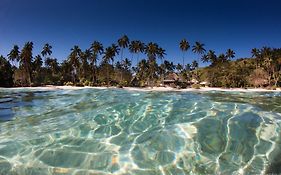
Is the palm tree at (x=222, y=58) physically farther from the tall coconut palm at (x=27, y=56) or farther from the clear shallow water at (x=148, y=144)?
the clear shallow water at (x=148, y=144)

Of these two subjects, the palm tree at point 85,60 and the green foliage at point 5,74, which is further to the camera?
the palm tree at point 85,60

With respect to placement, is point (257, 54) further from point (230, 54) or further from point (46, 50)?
point (46, 50)

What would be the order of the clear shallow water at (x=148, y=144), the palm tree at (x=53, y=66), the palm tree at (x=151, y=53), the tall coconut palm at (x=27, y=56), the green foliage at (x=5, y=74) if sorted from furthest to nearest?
1. the palm tree at (x=53, y=66)
2. the palm tree at (x=151, y=53)
3. the tall coconut palm at (x=27, y=56)
4. the green foliage at (x=5, y=74)
5. the clear shallow water at (x=148, y=144)

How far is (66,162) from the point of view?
17.7 ft

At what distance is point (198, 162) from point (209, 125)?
6.25 ft

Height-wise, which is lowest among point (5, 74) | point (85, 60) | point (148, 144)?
point (148, 144)

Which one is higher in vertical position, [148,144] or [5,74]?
[5,74]

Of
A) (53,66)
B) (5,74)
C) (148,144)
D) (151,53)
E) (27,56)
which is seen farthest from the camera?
(53,66)

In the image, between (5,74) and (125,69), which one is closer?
(5,74)

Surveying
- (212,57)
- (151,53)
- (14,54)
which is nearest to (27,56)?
(14,54)

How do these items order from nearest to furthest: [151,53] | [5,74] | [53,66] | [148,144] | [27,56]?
[148,144]
[5,74]
[27,56]
[151,53]
[53,66]

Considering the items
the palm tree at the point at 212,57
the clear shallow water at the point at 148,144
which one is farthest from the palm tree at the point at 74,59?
the clear shallow water at the point at 148,144

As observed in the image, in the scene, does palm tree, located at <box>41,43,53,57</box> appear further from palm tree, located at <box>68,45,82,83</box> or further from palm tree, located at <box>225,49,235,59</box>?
palm tree, located at <box>225,49,235,59</box>

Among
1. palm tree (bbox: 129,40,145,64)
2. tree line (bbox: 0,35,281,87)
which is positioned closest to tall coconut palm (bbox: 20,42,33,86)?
tree line (bbox: 0,35,281,87)
